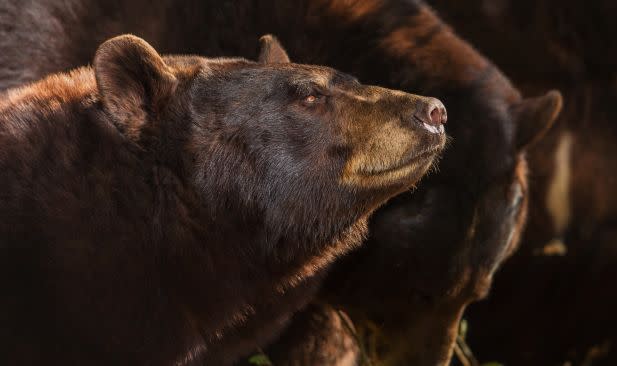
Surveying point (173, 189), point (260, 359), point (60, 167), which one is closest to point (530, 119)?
point (260, 359)

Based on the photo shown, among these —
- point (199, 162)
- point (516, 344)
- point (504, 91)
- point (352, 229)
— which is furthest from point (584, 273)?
point (199, 162)

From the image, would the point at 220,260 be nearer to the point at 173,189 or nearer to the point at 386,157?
the point at 173,189

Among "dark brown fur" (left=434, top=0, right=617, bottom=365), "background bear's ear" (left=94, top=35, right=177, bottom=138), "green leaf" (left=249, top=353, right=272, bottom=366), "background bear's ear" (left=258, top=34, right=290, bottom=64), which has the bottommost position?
"dark brown fur" (left=434, top=0, right=617, bottom=365)

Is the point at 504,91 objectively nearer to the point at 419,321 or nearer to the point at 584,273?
the point at 419,321

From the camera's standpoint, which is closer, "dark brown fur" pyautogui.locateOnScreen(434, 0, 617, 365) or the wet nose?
the wet nose

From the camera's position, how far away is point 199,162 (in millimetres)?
4402

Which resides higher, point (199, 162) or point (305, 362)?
point (199, 162)

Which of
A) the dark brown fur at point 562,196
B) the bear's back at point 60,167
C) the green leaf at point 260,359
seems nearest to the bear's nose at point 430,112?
the bear's back at point 60,167

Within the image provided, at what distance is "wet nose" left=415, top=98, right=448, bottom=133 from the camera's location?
174 inches

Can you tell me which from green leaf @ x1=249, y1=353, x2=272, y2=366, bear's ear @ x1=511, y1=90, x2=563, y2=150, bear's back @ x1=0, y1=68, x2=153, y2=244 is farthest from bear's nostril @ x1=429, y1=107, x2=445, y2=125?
green leaf @ x1=249, y1=353, x2=272, y2=366

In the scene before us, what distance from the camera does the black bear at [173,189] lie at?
420cm

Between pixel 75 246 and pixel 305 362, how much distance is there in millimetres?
2139

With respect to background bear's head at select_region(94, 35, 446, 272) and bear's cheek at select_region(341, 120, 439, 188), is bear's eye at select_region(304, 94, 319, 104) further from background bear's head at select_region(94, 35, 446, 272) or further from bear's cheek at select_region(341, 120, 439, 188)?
bear's cheek at select_region(341, 120, 439, 188)

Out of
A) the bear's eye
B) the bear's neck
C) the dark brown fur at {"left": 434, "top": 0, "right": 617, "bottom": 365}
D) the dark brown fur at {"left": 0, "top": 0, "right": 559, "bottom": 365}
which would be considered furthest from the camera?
the dark brown fur at {"left": 434, "top": 0, "right": 617, "bottom": 365}
